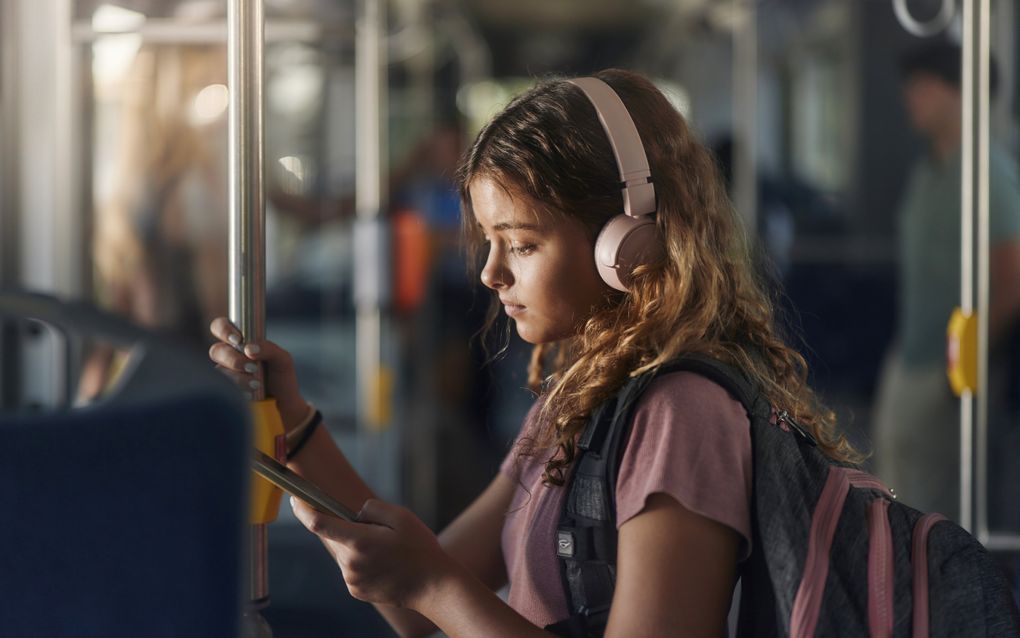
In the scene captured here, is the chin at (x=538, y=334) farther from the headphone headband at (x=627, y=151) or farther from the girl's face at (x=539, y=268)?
the headphone headband at (x=627, y=151)

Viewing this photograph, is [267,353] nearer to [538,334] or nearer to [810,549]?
[538,334]

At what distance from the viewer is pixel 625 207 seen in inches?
45.4

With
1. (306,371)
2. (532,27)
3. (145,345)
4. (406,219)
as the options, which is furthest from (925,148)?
(532,27)

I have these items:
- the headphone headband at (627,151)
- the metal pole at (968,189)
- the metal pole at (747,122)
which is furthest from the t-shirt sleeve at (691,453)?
the metal pole at (747,122)

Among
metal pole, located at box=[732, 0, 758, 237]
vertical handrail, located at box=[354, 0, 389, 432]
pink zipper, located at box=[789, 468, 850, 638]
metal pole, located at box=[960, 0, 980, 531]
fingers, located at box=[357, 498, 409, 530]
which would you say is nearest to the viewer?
pink zipper, located at box=[789, 468, 850, 638]

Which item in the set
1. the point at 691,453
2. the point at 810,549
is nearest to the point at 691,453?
the point at 691,453

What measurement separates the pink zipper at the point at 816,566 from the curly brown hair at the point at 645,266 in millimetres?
131

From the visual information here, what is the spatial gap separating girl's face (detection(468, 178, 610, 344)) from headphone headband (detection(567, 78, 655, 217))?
0.06 m

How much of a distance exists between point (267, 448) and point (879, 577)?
0.56m

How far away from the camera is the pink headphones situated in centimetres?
112

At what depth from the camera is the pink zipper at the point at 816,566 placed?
936mm

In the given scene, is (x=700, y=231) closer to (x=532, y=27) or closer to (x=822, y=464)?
(x=822, y=464)

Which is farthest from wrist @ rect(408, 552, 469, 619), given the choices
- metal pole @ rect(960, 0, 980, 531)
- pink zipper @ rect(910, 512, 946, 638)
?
metal pole @ rect(960, 0, 980, 531)

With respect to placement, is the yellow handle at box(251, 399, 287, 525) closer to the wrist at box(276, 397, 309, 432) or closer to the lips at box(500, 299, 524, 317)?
the wrist at box(276, 397, 309, 432)
